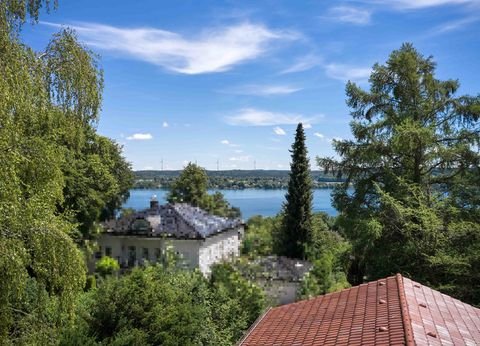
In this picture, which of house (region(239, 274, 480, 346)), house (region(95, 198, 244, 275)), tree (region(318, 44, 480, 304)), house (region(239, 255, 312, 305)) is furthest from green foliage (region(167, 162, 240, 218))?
house (region(239, 274, 480, 346))

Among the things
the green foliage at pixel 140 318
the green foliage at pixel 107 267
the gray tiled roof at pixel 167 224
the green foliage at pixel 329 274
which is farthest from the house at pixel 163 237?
the green foliage at pixel 140 318

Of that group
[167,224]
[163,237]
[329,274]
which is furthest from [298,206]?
[163,237]

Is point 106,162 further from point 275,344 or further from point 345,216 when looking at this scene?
point 275,344

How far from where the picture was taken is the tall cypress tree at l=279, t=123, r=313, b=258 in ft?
136

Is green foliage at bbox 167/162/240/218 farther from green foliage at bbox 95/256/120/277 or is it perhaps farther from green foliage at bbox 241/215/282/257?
green foliage at bbox 95/256/120/277

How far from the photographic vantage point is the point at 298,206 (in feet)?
137

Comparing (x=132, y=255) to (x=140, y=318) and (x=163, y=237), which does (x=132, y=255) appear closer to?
(x=163, y=237)

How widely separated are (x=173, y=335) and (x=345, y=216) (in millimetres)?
11290

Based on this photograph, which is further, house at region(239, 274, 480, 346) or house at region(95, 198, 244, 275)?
house at region(95, 198, 244, 275)

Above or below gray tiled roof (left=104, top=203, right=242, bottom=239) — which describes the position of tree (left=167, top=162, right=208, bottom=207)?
above

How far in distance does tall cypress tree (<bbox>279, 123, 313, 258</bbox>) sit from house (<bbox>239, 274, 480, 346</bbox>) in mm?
30833

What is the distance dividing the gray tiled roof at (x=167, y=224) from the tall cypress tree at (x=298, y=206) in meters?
9.17

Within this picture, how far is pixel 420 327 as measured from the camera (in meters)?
7.47

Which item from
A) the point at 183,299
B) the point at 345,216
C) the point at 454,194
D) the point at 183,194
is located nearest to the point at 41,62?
the point at 183,299
